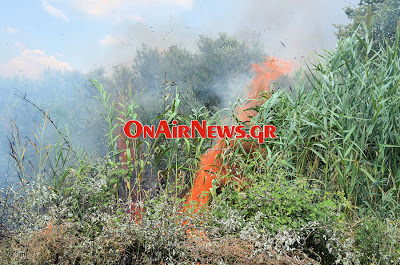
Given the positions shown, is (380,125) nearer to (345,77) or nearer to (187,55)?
(345,77)

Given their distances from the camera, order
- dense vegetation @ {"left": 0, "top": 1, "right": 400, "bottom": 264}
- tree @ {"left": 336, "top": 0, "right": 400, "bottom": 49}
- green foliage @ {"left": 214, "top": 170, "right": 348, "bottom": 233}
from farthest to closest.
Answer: tree @ {"left": 336, "top": 0, "right": 400, "bottom": 49}
green foliage @ {"left": 214, "top": 170, "right": 348, "bottom": 233}
dense vegetation @ {"left": 0, "top": 1, "right": 400, "bottom": 264}

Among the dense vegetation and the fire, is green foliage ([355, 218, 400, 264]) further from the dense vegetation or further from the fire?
the fire

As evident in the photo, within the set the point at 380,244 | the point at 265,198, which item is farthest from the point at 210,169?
the point at 380,244

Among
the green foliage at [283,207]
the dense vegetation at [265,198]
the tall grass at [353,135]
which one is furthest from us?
the tall grass at [353,135]

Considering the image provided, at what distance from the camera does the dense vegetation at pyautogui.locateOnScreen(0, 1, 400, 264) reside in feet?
7.40

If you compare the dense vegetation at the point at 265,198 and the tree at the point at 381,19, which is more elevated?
the tree at the point at 381,19

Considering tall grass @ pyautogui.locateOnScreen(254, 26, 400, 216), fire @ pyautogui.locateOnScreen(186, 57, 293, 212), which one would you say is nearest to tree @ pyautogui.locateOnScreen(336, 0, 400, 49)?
fire @ pyautogui.locateOnScreen(186, 57, 293, 212)

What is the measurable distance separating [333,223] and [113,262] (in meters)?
1.48

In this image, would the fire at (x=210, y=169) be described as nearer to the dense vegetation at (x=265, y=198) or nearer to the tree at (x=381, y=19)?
the dense vegetation at (x=265, y=198)

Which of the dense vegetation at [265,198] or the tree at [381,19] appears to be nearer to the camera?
the dense vegetation at [265,198]

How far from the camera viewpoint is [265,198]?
2627mm

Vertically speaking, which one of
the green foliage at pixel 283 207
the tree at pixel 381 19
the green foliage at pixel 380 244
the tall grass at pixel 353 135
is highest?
the tree at pixel 381 19

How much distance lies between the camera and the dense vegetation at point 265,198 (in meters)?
2.26

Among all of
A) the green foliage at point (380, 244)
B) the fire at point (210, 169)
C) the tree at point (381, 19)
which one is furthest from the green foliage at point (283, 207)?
the tree at point (381, 19)
